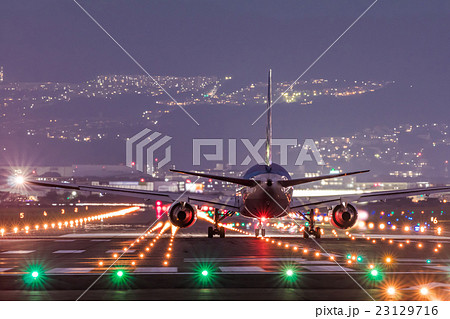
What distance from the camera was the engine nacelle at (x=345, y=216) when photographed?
168 feet

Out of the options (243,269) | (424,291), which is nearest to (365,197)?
(243,269)

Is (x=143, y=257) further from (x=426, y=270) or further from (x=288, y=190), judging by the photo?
(x=288, y=190)

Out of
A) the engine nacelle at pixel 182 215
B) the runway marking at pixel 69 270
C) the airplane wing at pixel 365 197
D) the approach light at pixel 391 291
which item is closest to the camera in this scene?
the approach light at pixel 391 291

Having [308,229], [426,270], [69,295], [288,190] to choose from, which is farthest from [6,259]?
[308,229]

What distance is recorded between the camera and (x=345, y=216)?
51250mm

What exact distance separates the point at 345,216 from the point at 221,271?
22747mm

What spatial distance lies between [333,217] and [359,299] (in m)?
30.6

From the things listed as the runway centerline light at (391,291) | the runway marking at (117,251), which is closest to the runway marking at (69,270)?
the runway marking at (117,251)

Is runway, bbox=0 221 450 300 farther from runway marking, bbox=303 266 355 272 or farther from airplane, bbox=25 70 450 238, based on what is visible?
airplane, bbox=25 70 450 238

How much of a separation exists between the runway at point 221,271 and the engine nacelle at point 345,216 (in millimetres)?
4541

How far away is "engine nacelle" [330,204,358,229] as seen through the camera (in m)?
51.2

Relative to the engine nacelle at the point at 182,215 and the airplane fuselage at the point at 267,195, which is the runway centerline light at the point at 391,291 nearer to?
the airplane fuselage at the point at 267,195

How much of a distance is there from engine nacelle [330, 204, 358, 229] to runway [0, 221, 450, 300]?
14.9ft

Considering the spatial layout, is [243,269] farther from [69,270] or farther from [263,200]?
[263,200]
